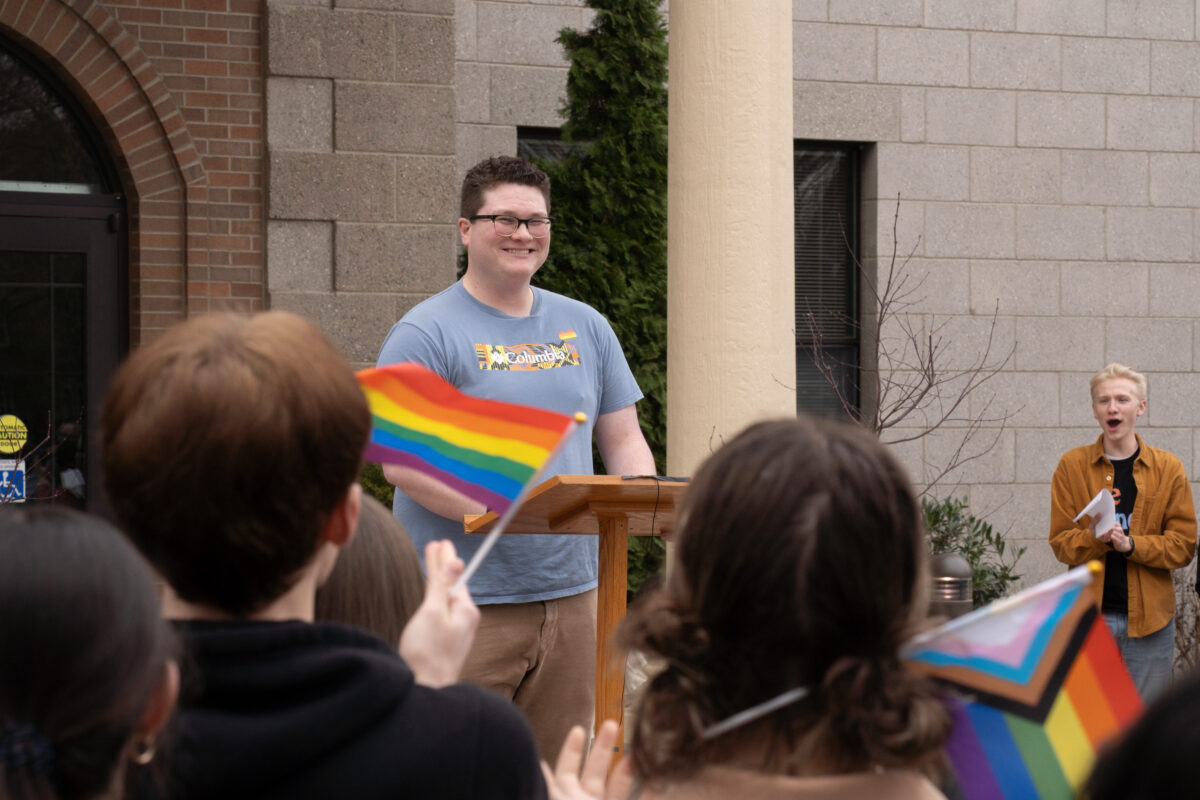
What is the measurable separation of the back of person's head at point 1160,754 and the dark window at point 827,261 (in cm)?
906

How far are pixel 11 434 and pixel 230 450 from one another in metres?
6.79

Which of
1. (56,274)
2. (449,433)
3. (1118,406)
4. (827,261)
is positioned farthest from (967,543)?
(449,433)

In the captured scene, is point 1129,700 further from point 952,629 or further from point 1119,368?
point 1119,368

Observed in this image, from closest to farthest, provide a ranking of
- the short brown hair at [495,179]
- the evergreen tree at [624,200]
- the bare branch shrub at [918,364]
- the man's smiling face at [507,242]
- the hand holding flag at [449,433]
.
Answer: the hand holding flag at [449,433] → the man's smiling face at [507,242] → the short brown hair at [495,179] → the evergreen tree at [624,200] → the bare branch shrub at [918,364]

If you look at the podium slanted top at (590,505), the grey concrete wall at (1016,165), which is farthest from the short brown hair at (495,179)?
the grey concrete wall at (1016,165)

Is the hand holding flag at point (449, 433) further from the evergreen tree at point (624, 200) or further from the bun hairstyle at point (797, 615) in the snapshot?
the evergreen tree at point (624, 200)

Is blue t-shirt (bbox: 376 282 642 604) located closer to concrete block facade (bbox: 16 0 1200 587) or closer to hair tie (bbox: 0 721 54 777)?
hair tie (bbox: 0 721 54 777)

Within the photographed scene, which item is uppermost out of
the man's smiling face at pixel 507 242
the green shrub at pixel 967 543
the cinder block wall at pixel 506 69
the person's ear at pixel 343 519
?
the cinder block wall at pixel 506 69

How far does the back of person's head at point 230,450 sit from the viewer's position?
1623 millimetres

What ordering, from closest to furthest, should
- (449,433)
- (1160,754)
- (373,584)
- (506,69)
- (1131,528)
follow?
(1160,754) → (373,584) → (449,433) → (1131,528) → (506,69)

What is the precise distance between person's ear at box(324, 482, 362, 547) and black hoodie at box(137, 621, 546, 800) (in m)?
0.13

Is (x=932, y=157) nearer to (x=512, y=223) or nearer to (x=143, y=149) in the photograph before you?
(x=143, y=149)

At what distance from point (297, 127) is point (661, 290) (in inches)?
95.6

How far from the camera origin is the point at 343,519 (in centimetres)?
180
